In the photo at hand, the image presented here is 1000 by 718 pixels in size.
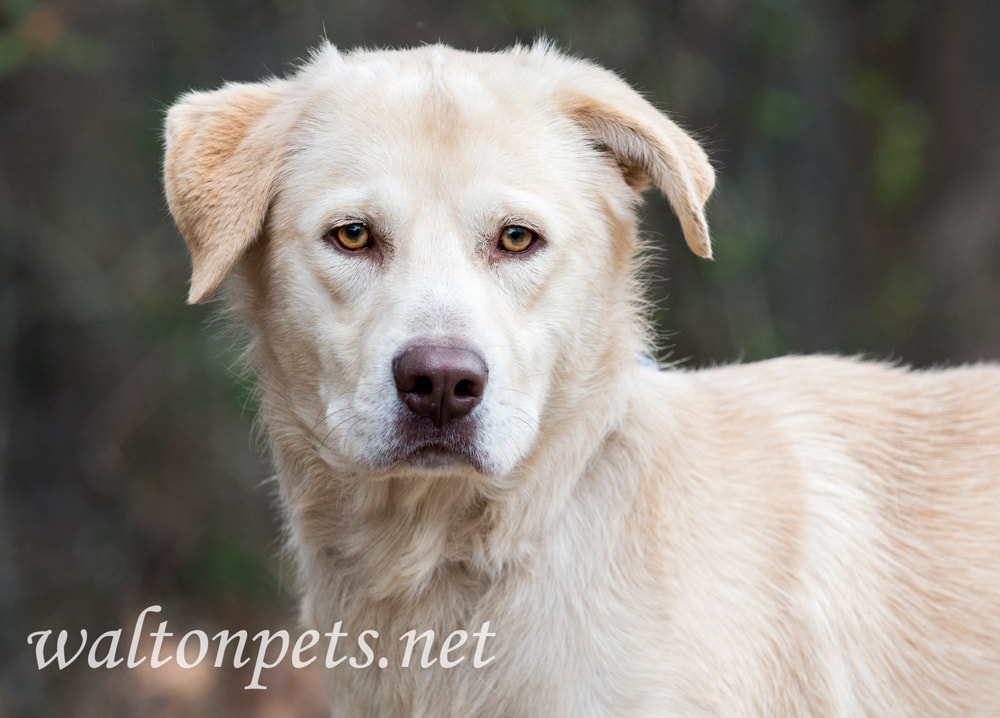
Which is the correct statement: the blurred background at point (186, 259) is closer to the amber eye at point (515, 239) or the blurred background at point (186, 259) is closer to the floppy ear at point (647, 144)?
the floppy ear at point (647, 144)

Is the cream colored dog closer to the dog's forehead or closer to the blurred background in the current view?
the dog's forehead

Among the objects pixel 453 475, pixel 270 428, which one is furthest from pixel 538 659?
pixel 270 428

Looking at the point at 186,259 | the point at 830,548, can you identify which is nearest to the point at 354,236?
the point at 830,548

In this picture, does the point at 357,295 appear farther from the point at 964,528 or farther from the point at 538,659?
the point at 964,528

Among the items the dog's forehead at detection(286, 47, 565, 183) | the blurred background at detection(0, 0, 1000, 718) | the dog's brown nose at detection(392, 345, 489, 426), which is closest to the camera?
the dog's brown nose at detection(392, 345, 489, 426)

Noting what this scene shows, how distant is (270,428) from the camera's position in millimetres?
2887

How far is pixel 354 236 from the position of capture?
2.59 m

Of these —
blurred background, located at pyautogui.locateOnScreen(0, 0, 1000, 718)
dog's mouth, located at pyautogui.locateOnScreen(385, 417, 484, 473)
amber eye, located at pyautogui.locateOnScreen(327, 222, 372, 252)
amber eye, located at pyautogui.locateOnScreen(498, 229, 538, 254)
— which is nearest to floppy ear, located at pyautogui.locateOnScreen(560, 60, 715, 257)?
amber eye, located at pyautogui.locateOnScreen(498, 229, 538, 254)

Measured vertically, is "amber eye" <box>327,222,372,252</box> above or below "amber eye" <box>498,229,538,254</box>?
below

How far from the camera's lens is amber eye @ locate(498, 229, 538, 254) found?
2.60 meters

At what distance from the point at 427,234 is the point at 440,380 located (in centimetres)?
41

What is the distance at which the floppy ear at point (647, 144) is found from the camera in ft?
8.80

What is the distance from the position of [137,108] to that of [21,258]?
1.04 meters

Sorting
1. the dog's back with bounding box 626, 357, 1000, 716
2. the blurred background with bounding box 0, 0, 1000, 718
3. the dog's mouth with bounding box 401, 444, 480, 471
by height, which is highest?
the dog's mouth with bounding box 401, 444, 480, 471
